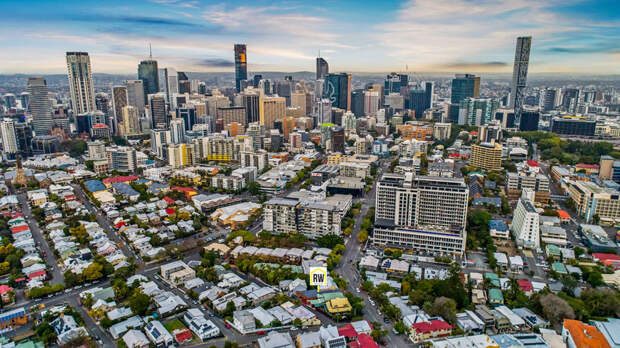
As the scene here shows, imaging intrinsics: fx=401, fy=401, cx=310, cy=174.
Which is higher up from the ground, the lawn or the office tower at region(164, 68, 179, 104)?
the office tower at region(164, 68, 179, 104)

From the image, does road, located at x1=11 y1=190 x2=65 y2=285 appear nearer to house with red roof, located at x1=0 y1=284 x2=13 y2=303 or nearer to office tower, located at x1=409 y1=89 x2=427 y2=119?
house with red roof, located at x1=0 y1=284 x2=13 y2=303

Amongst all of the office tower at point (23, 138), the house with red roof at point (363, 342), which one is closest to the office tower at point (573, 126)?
the house with red roof at point (363, 342)

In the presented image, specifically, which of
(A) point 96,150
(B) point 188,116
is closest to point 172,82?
(B) point 188,116

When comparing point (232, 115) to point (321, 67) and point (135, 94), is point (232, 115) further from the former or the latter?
point (321, 67)

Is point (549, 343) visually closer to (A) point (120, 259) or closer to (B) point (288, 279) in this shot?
(B) point (288, 279)

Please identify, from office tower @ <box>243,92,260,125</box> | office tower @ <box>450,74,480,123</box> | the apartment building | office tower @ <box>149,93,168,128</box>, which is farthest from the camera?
office tower @ <box>450,74,480,123</box>

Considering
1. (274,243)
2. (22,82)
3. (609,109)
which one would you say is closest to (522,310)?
(274,243)

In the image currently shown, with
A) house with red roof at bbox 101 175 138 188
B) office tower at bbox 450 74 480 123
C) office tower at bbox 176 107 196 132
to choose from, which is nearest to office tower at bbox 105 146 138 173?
house with red roof at bbox 101 175 138 188
